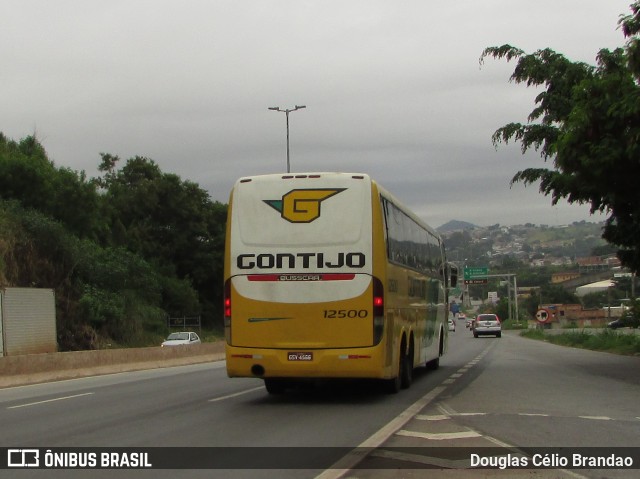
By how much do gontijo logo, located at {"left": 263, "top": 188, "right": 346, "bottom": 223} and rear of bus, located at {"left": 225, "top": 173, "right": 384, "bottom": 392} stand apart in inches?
0.6

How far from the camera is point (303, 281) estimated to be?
13812mm

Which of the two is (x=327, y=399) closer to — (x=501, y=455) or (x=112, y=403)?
(x=112, y=403)

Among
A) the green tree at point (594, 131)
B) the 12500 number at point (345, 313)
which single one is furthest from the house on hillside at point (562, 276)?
the 12500 number at point (345, 313)

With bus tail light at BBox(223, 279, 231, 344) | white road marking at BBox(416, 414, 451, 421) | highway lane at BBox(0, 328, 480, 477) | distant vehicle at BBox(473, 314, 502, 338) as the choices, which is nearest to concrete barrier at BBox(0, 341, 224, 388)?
highway lane at BBox(0, 328, 480, 477)

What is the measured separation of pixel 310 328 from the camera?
13.7 meters

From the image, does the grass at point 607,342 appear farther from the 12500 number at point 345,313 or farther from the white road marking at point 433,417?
the white road marking at point 433,417

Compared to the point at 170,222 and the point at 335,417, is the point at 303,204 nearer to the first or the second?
the point at 335,417

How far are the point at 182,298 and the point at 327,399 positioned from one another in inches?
2085

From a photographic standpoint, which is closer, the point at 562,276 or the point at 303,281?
the point at 303,281

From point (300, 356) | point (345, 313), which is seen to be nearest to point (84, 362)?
point (300, 356)

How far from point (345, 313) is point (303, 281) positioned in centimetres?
85

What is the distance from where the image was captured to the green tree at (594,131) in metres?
18.1

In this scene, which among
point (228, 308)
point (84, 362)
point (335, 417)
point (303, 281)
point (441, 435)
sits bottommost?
point (84, 362)

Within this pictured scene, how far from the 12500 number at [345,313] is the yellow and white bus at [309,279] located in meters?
0.02
